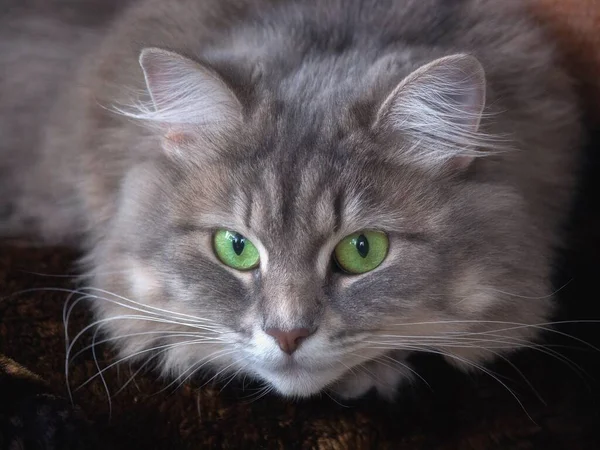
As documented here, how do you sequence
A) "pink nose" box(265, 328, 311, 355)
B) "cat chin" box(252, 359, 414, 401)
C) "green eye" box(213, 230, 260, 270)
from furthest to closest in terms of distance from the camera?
"cat chin" box(252, 359, 414, 401)
"green eye" box(213, 230, 260, 270)
"pink nose" box(265, 328, 311, 355)

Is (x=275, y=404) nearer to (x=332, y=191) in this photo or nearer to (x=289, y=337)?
(x=289, y=337)

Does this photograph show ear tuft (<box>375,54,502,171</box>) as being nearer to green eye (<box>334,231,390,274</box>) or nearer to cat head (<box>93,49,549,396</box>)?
cat head (<box>93,49,549,396</box>)

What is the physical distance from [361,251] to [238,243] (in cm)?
22

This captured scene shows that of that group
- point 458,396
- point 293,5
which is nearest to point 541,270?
point 458,396

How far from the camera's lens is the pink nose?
47.8 inches

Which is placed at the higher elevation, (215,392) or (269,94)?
(269,94)

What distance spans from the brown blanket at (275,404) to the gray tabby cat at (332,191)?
0.06m

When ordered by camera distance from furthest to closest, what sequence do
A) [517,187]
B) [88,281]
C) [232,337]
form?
[88,281], [517,187], [232,337]

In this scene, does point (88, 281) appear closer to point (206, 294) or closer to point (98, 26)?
point (206, 294)

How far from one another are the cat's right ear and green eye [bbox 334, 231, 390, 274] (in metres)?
0.30

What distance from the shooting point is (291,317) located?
1.21 metres

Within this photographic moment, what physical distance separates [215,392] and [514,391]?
A: 1.90 feet

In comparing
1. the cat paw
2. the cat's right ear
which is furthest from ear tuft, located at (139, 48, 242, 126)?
the cat paw

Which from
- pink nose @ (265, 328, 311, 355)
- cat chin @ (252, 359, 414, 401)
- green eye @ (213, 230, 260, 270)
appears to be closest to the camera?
pink nose @ (265, 328, 311, 355)
